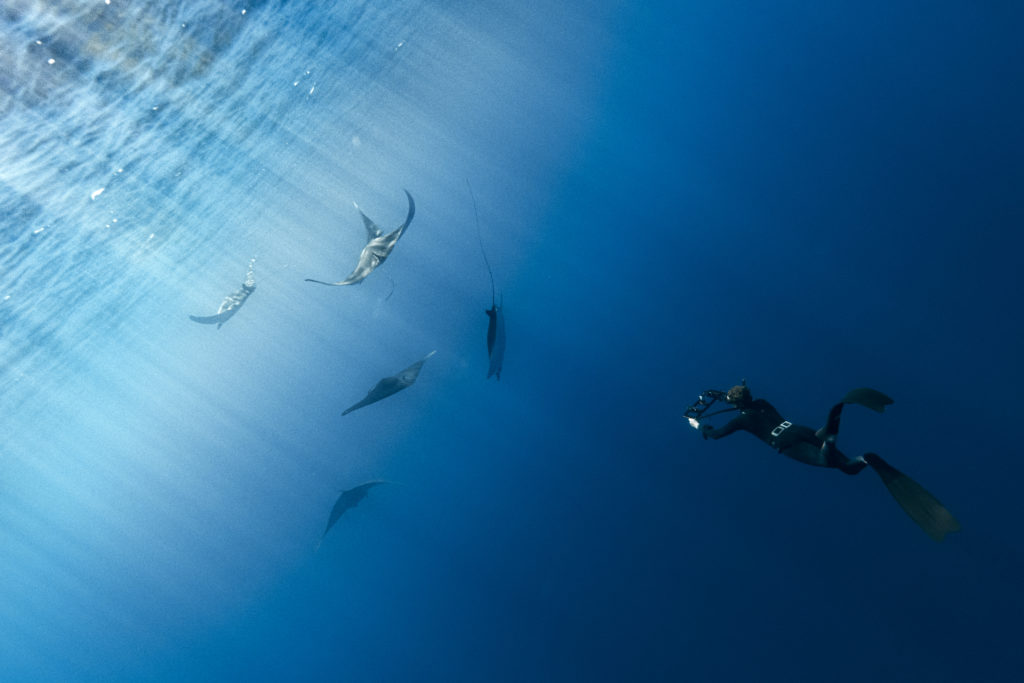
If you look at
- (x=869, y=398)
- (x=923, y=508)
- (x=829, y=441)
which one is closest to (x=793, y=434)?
(x=829, y=441)

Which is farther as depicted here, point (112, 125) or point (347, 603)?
point (347, 603)

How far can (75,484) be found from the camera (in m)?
36.5

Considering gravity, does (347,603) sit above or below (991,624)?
below

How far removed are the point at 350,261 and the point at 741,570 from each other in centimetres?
2249

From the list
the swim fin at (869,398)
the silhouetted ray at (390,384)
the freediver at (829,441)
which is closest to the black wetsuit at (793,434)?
the freediver at (829,441)

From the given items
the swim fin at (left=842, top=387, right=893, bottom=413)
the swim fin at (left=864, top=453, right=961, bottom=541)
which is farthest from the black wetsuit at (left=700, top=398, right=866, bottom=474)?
the swim fin at (left=864, top=453, right=961, bottom=541)

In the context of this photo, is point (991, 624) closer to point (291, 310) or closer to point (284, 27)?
point (284, 27)

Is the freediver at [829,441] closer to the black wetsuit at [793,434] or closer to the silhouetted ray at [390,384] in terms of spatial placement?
the black wetsuit at [793,434]

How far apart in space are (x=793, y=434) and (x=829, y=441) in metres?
0.27

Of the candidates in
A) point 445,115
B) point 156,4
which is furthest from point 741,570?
point 445,115

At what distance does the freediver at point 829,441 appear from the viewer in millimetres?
4129

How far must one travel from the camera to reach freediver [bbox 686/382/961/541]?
13.5 ft

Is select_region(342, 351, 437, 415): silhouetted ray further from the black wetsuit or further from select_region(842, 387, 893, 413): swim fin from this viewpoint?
select_region(842, 387, 893, 413): swim fin

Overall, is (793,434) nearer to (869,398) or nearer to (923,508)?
(869,398)
